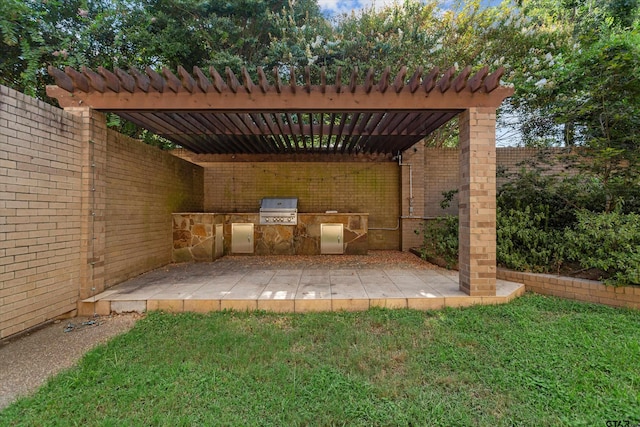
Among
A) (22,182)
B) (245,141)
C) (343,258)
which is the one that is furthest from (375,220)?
(22,182)

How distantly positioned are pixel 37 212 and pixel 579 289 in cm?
735

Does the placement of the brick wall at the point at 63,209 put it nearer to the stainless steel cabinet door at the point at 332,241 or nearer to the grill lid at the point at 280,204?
the grill lid at the point at 280,204

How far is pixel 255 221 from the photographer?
22.9ft

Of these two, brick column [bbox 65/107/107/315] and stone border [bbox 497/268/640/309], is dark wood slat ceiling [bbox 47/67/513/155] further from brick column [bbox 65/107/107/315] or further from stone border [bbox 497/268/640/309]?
stone border [bbox 497/268/640/309]

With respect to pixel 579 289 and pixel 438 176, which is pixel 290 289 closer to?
pixel 579 289

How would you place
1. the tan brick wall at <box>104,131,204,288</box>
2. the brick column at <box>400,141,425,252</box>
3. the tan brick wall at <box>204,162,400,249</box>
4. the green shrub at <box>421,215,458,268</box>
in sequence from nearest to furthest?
the tan brick wall at <box>104,131,204,288</box>, the green shrub at <box>421,215,458,268</box>, the brick column at <box>400,141,425,252</box>, the tan brick wall at <box>204,162,400,249</box>

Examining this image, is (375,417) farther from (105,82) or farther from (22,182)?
(105,82)

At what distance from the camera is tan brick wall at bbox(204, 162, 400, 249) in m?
8.06

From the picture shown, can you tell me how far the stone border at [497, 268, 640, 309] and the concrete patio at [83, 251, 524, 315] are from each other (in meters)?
0.25

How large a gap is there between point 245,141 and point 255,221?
2125 millimetres

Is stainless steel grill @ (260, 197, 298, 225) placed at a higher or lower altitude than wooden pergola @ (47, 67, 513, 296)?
lower

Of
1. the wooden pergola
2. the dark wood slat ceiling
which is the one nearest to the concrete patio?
the wooden pergola

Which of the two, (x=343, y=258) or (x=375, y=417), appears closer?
(x=375, y=417)

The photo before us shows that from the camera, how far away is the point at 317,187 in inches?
319
